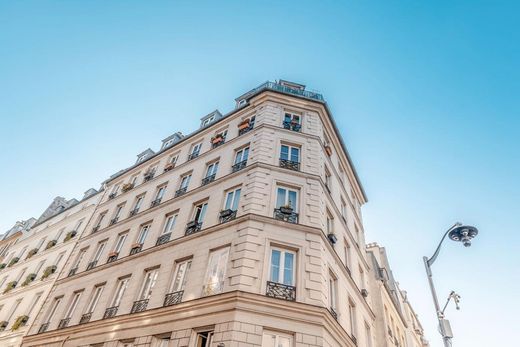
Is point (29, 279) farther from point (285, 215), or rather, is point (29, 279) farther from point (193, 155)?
point (285, 215)

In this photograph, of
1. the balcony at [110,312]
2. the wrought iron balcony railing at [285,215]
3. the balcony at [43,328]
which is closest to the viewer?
the wrought iron balcony railing at [285,215]

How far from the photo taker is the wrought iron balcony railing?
42.3 feet

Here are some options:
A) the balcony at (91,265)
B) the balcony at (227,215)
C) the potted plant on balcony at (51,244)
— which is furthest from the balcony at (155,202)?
the potted plant on balcony at (51,244)

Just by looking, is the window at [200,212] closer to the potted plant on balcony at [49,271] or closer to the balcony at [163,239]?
the balcony at [163,239]

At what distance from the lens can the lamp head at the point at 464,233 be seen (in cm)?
822

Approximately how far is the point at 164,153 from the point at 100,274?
375 inches

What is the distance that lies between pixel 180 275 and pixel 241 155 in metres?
6.90

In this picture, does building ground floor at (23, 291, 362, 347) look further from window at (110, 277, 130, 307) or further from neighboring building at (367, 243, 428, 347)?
neighboring building at (367, 243, 428, 347)

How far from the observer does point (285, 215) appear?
513 inches

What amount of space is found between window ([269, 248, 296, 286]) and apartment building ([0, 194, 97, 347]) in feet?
57.7

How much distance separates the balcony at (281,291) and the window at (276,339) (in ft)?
3.64

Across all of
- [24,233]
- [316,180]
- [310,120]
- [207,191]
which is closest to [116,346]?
[207,191]

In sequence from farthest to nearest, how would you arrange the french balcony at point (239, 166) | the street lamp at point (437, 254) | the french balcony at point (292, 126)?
1. the french balcony at point (292, 126)
2. the french balcony at point (239, 166)
3. the street lamp at point (437, 254)

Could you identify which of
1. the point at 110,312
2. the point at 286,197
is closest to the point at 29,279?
the point at 110,312
